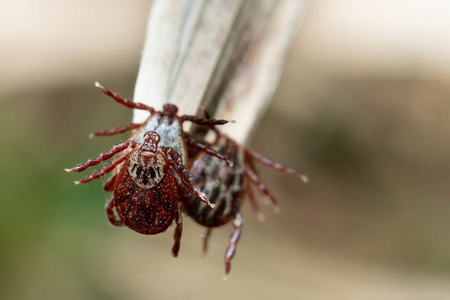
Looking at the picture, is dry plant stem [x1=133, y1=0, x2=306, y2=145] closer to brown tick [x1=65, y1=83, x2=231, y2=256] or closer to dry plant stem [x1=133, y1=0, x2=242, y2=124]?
dry plant stem [x1=133, y1=0, x2=242, y2=124]

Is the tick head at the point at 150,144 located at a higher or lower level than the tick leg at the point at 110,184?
higher

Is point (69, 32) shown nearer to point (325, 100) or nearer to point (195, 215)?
point (325, 100)

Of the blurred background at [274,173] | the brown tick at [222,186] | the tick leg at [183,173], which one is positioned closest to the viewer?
the tick leg at [183,173]

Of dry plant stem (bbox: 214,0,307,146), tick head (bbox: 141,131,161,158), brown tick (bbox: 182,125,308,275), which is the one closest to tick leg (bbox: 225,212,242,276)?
brown tick (bbox: 182,125,308,275)

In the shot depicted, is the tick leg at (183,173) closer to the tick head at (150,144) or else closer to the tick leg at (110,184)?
the tick head at (150,144)

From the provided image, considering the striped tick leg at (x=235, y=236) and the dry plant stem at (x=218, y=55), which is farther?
the striped tick leg at (x=235, y=236)

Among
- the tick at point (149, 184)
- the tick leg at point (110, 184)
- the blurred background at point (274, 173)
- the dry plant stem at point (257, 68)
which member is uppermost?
the dry plant stem at point (257, 68)

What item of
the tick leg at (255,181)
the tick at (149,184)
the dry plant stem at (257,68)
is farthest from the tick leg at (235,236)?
the tick at (149,184)

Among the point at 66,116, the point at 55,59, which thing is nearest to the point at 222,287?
the point at 66,116

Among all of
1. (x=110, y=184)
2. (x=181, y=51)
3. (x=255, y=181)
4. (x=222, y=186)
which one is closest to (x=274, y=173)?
(x=255, y=181)

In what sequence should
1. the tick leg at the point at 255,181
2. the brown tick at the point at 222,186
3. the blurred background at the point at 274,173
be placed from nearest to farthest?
the brown tick at the point at 222,186 → the tick leg at the point at 255,181 → the blurred background at the point at 274,173
